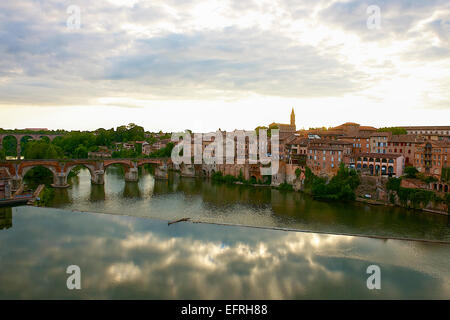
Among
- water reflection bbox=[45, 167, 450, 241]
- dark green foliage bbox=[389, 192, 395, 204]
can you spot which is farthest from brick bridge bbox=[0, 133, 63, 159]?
dark green foliage bbox=[389, 192, 395, 204]

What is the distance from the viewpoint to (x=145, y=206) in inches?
924

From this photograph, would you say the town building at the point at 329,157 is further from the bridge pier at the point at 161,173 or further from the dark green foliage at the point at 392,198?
the bridge pier at the point at 161,173

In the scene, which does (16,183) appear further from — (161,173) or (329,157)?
(329,157)

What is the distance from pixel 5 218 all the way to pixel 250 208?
14.7 meters

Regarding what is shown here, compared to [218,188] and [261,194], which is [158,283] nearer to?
[261,194]

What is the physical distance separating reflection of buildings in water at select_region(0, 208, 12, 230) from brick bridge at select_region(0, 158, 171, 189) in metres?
7.40

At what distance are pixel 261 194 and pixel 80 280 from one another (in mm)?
18340

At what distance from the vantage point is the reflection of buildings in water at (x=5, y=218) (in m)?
17.8

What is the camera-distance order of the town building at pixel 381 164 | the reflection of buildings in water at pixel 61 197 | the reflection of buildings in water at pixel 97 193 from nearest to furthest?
the reflection of buildings in water at pixel 61 197 → the town building at pixel 381 164 → the reflection of buildings in water at pixel 97 193

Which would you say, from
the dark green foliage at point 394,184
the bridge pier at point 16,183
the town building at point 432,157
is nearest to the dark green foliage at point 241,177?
the dark green foliage at point 394,184

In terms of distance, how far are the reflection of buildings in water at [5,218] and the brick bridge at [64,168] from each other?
291 inches

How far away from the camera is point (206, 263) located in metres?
12.9

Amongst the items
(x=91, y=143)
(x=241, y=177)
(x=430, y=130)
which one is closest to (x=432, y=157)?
(x=430, y=130)
